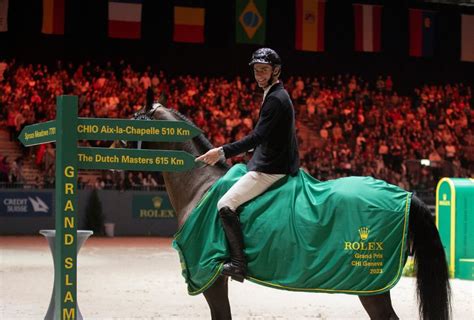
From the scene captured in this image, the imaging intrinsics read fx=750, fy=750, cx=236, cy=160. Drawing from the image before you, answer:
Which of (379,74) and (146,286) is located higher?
(379,74)

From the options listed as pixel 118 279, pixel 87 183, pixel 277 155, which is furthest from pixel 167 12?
pixel 277 155

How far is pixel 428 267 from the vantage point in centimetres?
520

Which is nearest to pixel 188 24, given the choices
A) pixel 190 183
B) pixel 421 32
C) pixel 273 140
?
pixel 421 32

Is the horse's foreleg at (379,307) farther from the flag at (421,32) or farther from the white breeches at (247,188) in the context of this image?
the flag at (421,32)

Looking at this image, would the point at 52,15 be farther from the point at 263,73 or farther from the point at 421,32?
the point at 263,73

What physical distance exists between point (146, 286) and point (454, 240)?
433 centimetres

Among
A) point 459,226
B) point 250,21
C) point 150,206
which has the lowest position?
point 150,206

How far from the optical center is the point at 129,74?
21.7 m

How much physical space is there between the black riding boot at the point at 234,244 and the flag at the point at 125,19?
17216 mm

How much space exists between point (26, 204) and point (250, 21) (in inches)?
381

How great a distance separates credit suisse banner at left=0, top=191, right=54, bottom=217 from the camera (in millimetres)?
16344

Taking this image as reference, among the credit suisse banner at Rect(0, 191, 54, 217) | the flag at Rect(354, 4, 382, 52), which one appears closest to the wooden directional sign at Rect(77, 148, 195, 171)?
the credit suisse banner at Rect(0, 191, 54, 217)

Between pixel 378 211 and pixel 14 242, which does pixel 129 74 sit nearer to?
pixel 14 242

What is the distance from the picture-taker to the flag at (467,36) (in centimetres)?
2492
